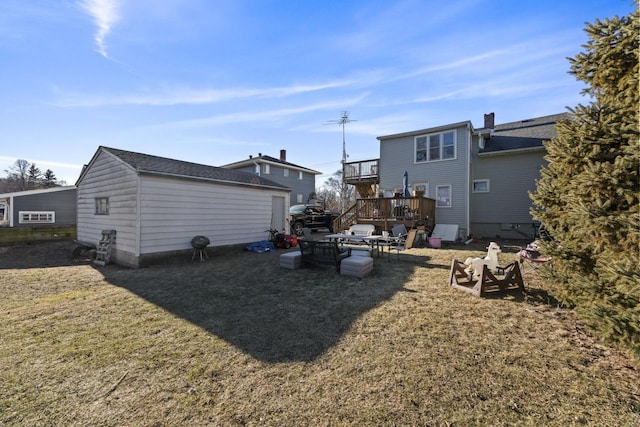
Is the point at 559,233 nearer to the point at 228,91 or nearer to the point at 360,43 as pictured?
the point at 360,43

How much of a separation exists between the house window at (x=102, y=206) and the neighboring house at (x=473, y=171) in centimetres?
1311

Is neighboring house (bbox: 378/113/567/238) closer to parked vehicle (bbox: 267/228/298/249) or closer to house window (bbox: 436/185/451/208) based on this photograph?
house window (bbox: 436/185/451/208)

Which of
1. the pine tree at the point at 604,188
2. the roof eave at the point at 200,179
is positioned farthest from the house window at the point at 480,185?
the pine tree at the point at 604,188

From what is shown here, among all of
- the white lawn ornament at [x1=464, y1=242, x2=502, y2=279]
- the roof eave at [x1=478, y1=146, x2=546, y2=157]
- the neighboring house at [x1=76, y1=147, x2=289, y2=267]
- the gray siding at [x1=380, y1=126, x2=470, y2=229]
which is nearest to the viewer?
the white lawn ornament at [x1=464, y1=242, x2=502, y2=279]

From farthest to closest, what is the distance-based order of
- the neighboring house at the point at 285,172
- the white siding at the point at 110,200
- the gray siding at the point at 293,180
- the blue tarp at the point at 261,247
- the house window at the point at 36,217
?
1. the gray siding at the point at 293,180
2. the neighboring house at the point at 285,172
3. the house window at the point at 36,217
4. the blue tarp at the point at 261,247
5. the white siding at the point at 110,200

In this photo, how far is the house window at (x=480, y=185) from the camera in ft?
45.9

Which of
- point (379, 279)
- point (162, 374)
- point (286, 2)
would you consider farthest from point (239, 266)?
point (286, 2)

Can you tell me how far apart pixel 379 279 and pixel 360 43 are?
7.34 meters

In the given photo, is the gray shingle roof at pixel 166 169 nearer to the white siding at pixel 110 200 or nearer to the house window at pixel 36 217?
the white siding at pixel 110 200

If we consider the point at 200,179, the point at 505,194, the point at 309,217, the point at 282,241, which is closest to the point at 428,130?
the point at 505,194

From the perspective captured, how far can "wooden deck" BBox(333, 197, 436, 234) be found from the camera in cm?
1145

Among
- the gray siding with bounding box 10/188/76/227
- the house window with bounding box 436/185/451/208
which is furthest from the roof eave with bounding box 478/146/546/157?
the gray siding with bounding box 10/188/76/227

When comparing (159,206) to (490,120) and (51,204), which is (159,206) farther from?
(490,120)

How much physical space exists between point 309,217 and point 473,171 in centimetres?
1021
